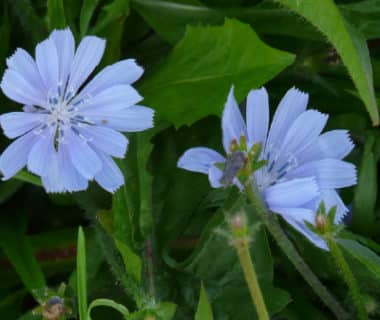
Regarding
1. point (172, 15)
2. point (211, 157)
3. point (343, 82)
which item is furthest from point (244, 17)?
point (211, 157)

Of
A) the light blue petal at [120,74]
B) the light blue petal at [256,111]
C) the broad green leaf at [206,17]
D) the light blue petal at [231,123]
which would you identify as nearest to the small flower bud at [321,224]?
the light blue petal at [231,123]

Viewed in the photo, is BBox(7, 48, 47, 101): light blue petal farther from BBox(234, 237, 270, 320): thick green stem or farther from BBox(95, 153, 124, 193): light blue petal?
BBox(234, 237, 270, 320): thick green stem

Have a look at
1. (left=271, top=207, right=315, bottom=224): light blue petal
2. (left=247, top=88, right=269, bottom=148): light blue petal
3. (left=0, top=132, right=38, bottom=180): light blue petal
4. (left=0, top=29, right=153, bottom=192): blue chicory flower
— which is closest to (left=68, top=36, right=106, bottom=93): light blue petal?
(left=0, top=29, right=153, bottom=192): blue chicory flower

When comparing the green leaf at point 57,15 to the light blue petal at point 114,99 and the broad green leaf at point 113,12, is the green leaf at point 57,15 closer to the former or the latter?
the broad green leaf at point 113,12

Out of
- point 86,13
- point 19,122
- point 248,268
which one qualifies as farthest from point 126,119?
point 248,268

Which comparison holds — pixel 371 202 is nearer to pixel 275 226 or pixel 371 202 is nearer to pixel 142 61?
pixel 275 226

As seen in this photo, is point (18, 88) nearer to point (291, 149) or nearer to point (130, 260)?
point (130, 260)
